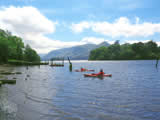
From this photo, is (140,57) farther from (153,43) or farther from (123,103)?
(123,103)

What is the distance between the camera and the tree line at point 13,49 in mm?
76931

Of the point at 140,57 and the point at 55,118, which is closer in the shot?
the point at 55,118

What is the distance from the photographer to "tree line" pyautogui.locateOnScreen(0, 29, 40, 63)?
76.9 metres

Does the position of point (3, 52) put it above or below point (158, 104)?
above

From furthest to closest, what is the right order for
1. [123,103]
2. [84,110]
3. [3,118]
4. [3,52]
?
[3,52] < [123,103] < [84,110] < [3,118]

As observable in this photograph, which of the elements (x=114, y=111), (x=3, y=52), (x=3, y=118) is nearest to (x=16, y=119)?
(x=3, y=118)

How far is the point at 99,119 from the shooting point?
1052 centimetres

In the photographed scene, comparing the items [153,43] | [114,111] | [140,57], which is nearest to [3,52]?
[114,111]

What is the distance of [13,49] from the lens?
87625 mm

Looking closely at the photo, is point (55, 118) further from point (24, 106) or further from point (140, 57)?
point (140, 57)

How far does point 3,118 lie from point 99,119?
6504 mm

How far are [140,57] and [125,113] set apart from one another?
200581mm

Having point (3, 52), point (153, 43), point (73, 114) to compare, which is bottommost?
point (73, 114)

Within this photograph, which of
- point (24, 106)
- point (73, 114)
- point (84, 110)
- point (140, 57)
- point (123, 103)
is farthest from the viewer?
point (140, 57)
